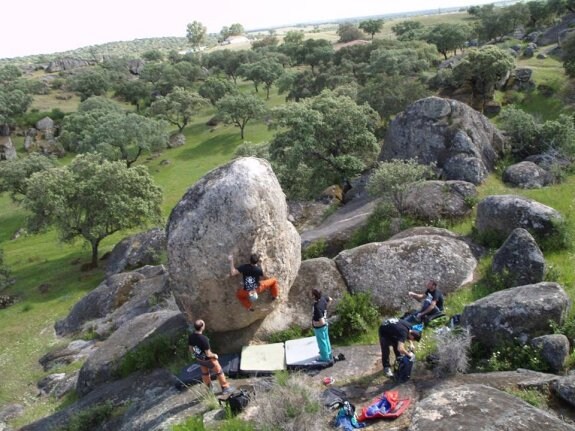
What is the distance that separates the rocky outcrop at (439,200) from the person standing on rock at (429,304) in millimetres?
8138

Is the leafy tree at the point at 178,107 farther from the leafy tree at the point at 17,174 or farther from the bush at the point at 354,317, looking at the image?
→ the bush at the point at 354,317

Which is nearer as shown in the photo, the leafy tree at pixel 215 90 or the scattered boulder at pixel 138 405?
the scattered boulder at pixel 138 405

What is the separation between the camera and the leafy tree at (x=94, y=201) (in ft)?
140

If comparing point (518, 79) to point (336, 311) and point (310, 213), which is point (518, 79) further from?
point (336, 311)

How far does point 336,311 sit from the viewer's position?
1688cm

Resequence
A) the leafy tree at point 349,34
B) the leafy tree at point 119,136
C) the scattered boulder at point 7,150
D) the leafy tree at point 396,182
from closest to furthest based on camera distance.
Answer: the leafy tree at point 396,182 < the leafy tree at point 119,136 < the scattered boulder at point 7,150 < the leafy tree at point 349,34

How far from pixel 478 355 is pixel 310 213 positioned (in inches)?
941

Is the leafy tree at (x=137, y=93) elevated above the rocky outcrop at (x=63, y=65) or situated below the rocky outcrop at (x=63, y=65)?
below

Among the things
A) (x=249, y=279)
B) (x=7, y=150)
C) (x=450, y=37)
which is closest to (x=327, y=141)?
(x=249, y=279)

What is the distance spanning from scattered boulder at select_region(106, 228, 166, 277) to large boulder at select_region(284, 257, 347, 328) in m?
21.8

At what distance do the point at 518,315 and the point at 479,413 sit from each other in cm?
→ 450

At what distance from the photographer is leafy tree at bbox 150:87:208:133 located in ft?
275

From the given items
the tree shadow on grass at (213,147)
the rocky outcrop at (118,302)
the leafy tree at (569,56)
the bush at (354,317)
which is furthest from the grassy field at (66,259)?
the rocky outcrop at (118,302)

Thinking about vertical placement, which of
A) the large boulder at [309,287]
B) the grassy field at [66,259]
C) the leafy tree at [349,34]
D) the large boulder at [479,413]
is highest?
the leafy tree at [349,34]
